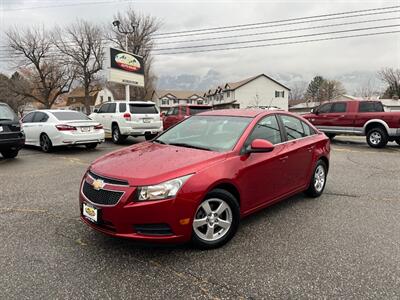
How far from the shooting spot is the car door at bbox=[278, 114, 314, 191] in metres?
4.63

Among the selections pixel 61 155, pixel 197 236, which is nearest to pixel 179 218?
pixel 197 236

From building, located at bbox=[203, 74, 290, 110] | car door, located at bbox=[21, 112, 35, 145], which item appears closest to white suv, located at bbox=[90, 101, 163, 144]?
car door, located at bbox=[21, 112, 35, 145]

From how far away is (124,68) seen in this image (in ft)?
67.7

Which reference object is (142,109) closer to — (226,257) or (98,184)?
(98,184)

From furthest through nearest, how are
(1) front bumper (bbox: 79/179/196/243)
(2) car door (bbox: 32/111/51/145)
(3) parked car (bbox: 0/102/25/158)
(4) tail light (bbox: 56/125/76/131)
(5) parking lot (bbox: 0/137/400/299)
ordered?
(2) car door (bbox: 32/111/51/145) < (4) tail light (bbox: 56/125/76/131) < (3) parked car (bbox: 0/102/25/158) < (1) front bumper (bbox: 79/179/196/243) < (5) parking lot (bbox: 0/137/400/299)

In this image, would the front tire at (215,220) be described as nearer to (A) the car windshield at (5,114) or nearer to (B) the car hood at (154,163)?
(B) the car hood at (154,163)

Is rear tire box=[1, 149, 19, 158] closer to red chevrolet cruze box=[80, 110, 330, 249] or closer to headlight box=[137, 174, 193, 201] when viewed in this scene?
red chevrolet cruze box=[80, 110, 330, 249]

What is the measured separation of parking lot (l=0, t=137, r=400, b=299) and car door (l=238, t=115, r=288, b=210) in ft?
1.40

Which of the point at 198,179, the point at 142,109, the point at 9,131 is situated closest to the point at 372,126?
the point at 142,109

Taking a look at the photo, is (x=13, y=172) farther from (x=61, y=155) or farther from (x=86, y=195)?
(x=86, y=195)

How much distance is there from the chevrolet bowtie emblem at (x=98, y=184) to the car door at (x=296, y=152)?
8.14 feet

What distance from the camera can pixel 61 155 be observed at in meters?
9.98

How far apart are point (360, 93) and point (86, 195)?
3543 inches

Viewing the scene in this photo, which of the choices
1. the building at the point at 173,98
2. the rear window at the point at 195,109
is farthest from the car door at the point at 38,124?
the building at the point at 173,98
